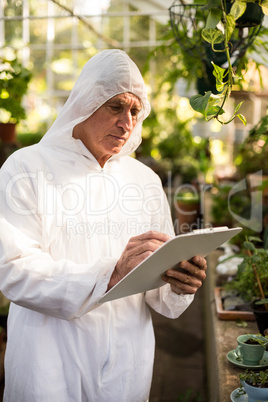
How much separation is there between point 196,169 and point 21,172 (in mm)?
4844

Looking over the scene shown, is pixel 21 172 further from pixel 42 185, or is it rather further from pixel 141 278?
pixel 141 278

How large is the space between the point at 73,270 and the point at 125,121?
20.5 inches

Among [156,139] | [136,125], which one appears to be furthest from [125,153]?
[156,139]

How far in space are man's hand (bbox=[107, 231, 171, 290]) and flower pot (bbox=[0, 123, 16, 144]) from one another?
234cm

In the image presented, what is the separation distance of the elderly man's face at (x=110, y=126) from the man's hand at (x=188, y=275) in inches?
18.7

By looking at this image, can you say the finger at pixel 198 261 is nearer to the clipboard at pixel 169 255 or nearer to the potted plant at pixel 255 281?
the clipboard at pixel 169 255

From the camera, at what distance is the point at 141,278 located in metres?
1.24

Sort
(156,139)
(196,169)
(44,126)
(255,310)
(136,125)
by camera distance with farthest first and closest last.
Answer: (44,126) < (156,139) < (196,169) < (255,310) < (136,125)

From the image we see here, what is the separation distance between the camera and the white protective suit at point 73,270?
130 centimetres

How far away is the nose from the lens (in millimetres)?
1521

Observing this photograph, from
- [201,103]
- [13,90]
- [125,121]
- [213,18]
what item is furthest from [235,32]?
[13,90]

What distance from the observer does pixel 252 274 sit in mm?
2166

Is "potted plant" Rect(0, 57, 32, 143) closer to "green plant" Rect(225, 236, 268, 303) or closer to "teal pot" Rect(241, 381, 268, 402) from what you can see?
"green plant" Rect(225, 236, 268, 303)

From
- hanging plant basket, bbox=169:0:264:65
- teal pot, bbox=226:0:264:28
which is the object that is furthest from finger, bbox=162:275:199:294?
teal pot, bbox=226:0:264:28
